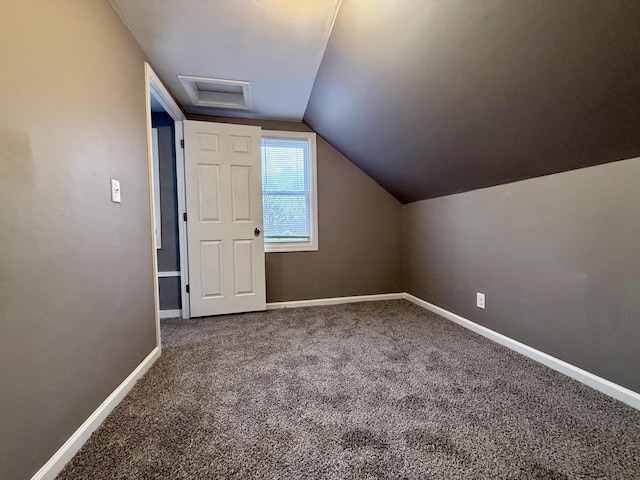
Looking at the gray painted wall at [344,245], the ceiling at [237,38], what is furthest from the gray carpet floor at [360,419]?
the ceiling at [237,38]

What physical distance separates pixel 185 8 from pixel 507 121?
6.31ft

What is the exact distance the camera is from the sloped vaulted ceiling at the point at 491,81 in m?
1.08

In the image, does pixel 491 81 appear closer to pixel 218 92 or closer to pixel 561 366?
pixel 561 366

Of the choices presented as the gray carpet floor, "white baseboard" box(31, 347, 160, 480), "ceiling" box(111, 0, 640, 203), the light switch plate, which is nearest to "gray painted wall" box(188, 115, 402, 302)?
"ceiling" box(111, 0, 640, 203)

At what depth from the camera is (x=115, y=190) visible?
1.51m

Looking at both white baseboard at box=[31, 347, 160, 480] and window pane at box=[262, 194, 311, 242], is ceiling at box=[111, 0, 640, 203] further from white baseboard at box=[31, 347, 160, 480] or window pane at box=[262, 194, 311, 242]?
white baseboard at box=[31, 347, 160, 480]

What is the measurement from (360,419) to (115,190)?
1688 mm

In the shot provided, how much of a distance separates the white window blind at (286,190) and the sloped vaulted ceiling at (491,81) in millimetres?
916

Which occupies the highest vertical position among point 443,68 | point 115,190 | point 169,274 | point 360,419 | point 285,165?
point 443,68

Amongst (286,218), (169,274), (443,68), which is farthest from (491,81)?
(169,274)

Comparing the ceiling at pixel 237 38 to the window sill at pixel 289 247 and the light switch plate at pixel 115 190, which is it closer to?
the light switch plate at pixel 115 190

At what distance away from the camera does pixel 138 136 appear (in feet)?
5.94

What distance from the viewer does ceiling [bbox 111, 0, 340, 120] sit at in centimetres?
158

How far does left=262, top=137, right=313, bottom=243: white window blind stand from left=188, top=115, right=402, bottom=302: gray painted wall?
150mm
